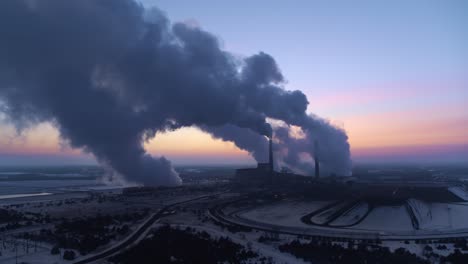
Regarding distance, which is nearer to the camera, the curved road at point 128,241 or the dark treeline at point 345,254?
the dark treeline at point 345,254

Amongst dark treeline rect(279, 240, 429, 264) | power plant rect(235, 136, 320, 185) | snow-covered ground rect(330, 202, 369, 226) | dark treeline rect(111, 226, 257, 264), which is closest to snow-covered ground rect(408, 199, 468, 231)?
snow-covered ground rect(330, 202, 369, 226)

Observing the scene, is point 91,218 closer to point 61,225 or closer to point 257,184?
point 61,225

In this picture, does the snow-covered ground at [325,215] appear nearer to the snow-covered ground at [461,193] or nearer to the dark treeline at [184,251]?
the dark treeline at [184,251]

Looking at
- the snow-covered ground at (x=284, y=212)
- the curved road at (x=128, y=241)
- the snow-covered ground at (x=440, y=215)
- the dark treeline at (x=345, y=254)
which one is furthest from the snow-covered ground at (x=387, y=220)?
the curved road at (x=128, y=241)

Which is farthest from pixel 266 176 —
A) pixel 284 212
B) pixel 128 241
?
pixel 128 241

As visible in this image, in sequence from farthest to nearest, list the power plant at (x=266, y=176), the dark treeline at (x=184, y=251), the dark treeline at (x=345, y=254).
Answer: the power plant at (x=266, y=176), the dark treeline at (x=184, y=251), the dark treeline at (x=345, y=254)

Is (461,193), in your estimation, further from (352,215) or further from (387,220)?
(387,220)
